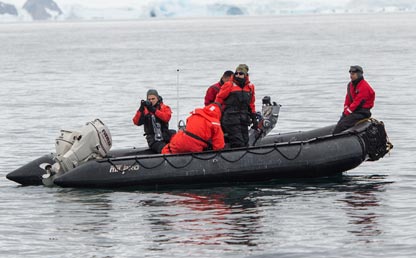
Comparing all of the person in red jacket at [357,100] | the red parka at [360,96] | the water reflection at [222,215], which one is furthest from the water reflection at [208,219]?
the red parka at [360,96]

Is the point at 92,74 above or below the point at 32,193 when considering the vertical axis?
above

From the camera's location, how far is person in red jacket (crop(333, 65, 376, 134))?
16.8 meters

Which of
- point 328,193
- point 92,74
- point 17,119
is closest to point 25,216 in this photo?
point 328,193

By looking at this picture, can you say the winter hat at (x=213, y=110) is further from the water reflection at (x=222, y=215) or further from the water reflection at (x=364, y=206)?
the water reflection at (x=364, y=206)

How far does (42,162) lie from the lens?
17.0 metres

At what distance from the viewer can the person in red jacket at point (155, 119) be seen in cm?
1620

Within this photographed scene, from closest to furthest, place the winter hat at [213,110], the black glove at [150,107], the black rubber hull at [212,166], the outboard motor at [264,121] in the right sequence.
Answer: the winter hat at [213,110] < the black rubber hull at [212,166] < the black glove at [150,107] < the outboard motor at [264,121]

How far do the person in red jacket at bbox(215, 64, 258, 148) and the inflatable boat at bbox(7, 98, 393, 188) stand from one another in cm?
34

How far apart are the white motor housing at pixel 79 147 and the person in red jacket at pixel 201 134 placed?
1.17m

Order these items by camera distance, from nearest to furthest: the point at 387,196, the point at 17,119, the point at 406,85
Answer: the point at 387,196, the point at 17,119, the point at 406,85

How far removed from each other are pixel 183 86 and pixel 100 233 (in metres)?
27.5

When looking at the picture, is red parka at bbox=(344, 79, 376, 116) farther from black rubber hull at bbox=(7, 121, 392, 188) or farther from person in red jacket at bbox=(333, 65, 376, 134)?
black rubber hull at bbox=(7, 121, 392, 188)

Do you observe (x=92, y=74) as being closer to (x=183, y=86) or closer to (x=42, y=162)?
(x=183, y=86)

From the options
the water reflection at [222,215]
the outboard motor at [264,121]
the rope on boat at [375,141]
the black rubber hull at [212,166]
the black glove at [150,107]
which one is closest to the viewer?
the water reflection at [222,215]
